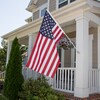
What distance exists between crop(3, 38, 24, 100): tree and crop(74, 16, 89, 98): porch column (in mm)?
2319

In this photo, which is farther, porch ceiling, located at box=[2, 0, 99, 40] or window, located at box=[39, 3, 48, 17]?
window, located at box=[39, 3, 48, 17]

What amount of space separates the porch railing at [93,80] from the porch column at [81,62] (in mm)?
694

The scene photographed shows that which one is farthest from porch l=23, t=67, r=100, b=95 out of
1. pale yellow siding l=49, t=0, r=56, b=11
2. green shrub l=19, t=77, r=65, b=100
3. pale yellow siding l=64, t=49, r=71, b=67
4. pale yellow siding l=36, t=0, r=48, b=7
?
pale yellow siding l=36, t=0, r=48, b=7

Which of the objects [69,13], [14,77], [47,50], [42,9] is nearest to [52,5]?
[42,9]

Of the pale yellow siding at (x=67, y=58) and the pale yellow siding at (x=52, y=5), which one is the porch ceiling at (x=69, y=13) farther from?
the pale yellow siding at (x=52, y=5)

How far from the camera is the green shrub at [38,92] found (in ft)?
21.6

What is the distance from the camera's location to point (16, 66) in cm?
791

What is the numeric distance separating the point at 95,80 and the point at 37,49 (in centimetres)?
298

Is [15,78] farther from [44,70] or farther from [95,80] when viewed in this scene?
[95,80]

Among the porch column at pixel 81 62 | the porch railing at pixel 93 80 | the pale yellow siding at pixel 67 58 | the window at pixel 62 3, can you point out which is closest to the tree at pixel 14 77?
the porch column at pixel 81 62

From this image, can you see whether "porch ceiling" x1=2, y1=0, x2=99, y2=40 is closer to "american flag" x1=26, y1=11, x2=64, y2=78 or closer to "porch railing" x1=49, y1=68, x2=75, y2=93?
"american flag" x1=26, y1=11, x2=64, y2=78

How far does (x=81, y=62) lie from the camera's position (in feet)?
22.9

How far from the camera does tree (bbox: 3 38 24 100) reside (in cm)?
754

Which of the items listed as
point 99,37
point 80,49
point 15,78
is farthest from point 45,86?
point 99,37
